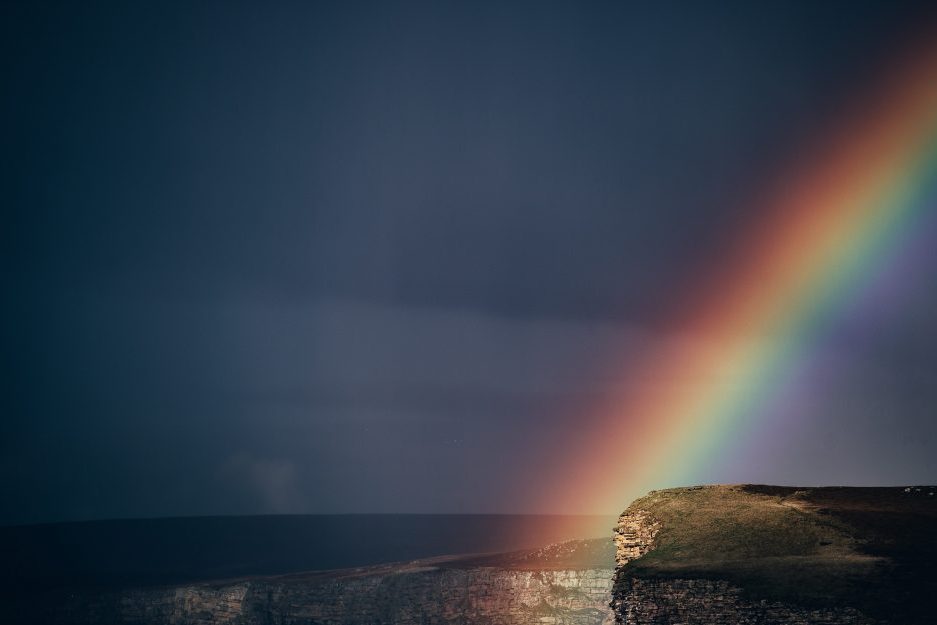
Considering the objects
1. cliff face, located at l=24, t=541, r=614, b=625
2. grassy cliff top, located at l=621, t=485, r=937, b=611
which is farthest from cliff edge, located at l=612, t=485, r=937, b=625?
cliff face, located at l=24, t=541, r=614, b=625

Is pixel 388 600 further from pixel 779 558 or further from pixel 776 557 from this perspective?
pixel 779 558

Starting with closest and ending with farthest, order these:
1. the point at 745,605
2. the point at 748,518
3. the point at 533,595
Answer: the point at 745,605
the point at 748,518
the point at 533,595

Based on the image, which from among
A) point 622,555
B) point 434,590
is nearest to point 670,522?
point 622,555

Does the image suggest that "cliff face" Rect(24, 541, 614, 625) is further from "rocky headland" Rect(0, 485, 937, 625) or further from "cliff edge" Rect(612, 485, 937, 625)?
"cliff edge" Rect(612, 485, 937, 625)

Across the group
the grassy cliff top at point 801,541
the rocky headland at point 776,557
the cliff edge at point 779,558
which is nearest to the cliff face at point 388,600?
the rocky headland at point 776,557

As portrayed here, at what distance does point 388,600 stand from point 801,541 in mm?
75632

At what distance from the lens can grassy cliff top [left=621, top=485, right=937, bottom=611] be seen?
26422 millimetres

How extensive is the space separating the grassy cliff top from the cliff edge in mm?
49

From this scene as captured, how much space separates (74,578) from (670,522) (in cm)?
15858

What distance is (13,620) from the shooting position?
104 meters

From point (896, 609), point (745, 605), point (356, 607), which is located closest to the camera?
point (896, 609)

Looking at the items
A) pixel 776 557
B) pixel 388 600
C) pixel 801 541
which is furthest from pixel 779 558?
pixel 388 600

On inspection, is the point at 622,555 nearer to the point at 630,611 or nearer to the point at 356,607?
the point at 630,611

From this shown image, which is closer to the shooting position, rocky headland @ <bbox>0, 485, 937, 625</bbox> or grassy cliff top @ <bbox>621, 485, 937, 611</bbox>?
rocky headland @ <bbox>0, 485, 937, 625</bbox>
